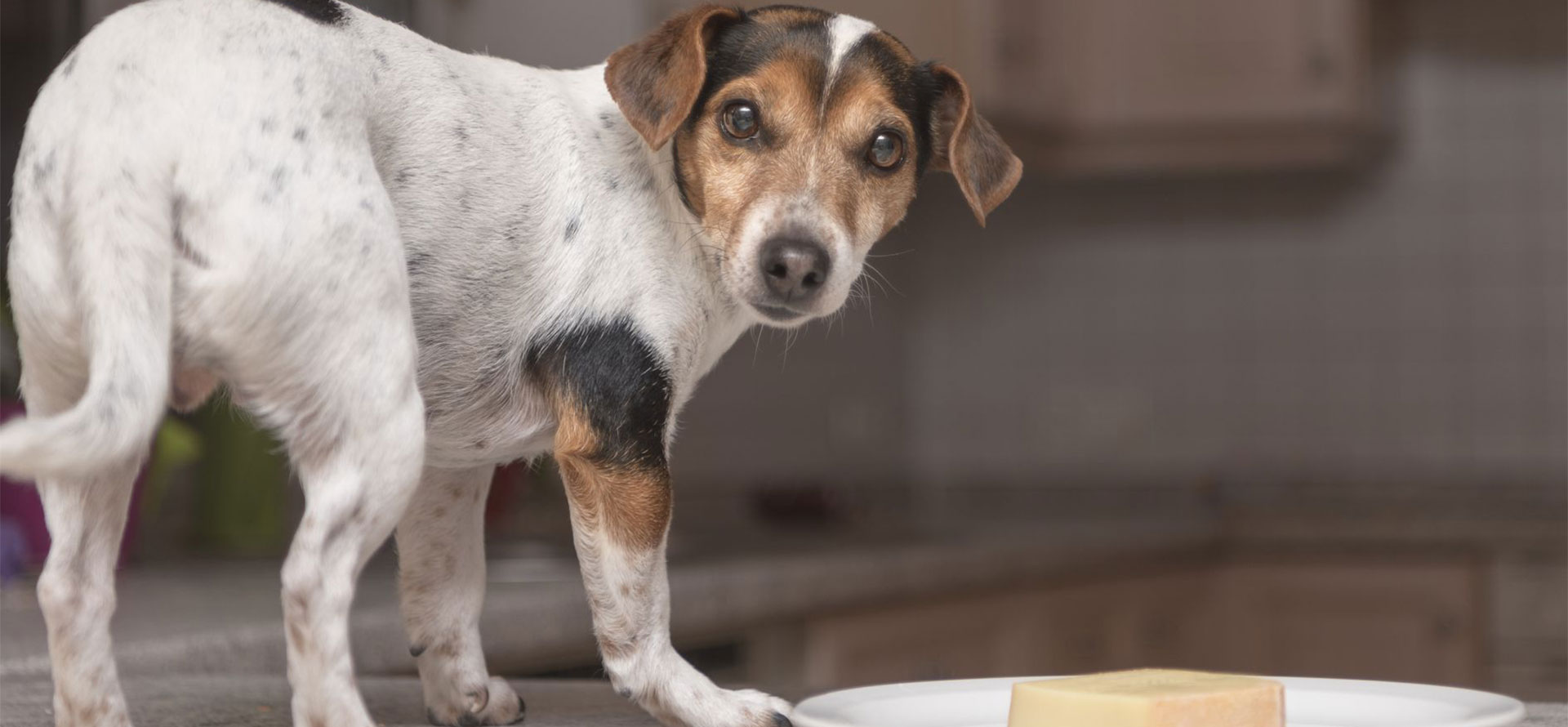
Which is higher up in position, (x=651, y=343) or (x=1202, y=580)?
(x=651, y=343)

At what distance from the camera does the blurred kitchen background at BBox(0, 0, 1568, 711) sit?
3998 mm

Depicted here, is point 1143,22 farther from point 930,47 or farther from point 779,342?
point 779,342

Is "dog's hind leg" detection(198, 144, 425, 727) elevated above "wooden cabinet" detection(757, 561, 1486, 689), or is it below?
above

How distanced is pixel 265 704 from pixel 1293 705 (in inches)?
34.5

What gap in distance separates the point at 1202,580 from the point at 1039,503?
699 mm

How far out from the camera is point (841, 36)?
4.18 ft

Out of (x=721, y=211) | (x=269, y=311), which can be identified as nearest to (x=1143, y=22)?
(x=721, y=211)

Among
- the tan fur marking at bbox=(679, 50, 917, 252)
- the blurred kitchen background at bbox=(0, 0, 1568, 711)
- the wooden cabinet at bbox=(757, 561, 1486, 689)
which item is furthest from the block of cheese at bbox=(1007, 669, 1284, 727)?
Result: the blurred kitchen background at bbox=(0, 0, 1568, 711)

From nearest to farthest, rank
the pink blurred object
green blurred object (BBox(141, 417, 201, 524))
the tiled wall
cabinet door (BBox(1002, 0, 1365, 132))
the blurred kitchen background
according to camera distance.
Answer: the pink blurred object < green blurred object (BBox(141, 417, 201, 524)) < the blurred kitchen background < cabinet door (BBox(1002, 0, 1365, 132)) < the tiled wall

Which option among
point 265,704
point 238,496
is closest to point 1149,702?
point 265,704

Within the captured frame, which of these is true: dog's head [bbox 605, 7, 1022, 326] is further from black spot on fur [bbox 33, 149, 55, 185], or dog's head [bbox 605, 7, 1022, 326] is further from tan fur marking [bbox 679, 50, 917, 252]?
black spot on fur [bbox 33, 149, 55, 185]

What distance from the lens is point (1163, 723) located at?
948mm

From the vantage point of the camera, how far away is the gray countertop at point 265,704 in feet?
4.41

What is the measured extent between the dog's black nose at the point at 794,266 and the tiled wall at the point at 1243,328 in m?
3.40
